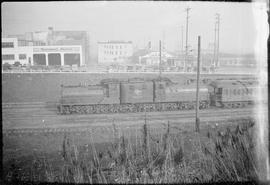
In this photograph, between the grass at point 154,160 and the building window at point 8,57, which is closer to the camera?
the grass at point 154,160

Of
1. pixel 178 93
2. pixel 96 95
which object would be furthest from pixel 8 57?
pixel 178 93

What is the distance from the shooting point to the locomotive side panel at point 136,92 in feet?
10.7

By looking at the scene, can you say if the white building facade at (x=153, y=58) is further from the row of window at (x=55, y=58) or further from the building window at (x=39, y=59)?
the building window at (x=39, y=59)

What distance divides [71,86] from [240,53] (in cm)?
202

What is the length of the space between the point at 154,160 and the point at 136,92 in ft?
4.53

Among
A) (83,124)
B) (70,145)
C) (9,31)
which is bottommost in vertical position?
(70,145)

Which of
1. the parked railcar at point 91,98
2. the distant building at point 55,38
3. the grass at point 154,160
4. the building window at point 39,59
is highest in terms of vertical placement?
the distant building at point 55,38

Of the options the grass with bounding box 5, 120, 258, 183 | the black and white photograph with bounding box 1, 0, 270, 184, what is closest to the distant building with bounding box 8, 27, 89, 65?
the black and white photograph with bounding box 1, 0, 270, 184

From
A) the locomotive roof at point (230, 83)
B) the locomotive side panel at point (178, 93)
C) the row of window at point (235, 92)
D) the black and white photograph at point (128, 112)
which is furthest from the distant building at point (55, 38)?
the row of window at point (235, 92)

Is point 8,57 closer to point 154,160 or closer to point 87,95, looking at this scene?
point 87,95

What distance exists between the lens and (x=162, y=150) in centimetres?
245

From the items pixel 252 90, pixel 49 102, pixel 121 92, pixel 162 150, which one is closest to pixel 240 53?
pixel 252 90

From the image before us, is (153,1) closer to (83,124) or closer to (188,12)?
(188,12)

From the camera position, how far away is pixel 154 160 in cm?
235
